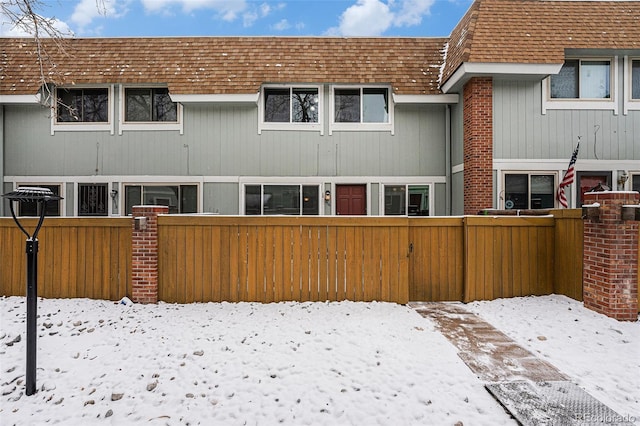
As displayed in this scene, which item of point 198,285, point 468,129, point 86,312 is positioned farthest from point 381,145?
point 86,312

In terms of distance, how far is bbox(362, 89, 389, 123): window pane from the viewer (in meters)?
10.0

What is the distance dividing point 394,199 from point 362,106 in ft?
9.62

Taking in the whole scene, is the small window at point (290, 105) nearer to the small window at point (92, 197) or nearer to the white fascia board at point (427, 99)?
the white fascia board at point (427, 99)

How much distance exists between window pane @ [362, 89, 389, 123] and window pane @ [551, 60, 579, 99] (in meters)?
4.41

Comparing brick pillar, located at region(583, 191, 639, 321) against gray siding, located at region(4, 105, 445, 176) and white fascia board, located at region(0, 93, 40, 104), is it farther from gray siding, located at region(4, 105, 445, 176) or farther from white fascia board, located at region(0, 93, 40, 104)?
white fascia board, located at region(0, 93, 40, 104)

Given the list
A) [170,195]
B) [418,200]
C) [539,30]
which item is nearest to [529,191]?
[418,200]

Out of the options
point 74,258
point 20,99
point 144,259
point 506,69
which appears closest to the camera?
point 144,259

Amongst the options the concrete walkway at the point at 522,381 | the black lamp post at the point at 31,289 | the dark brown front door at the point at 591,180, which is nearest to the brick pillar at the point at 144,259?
the black lamp post at the point at 31,289

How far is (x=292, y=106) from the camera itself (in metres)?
10.0

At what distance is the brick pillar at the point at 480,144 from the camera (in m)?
8.63

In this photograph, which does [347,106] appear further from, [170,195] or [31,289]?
[31,289]

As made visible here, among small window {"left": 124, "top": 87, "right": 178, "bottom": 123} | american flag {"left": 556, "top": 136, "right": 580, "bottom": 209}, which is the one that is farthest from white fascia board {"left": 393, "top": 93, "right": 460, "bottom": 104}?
small window {"left": 124, "top": 87, "right": 178, "bottom": 123}

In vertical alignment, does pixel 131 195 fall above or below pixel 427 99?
below

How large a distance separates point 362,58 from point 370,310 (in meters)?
7.92
